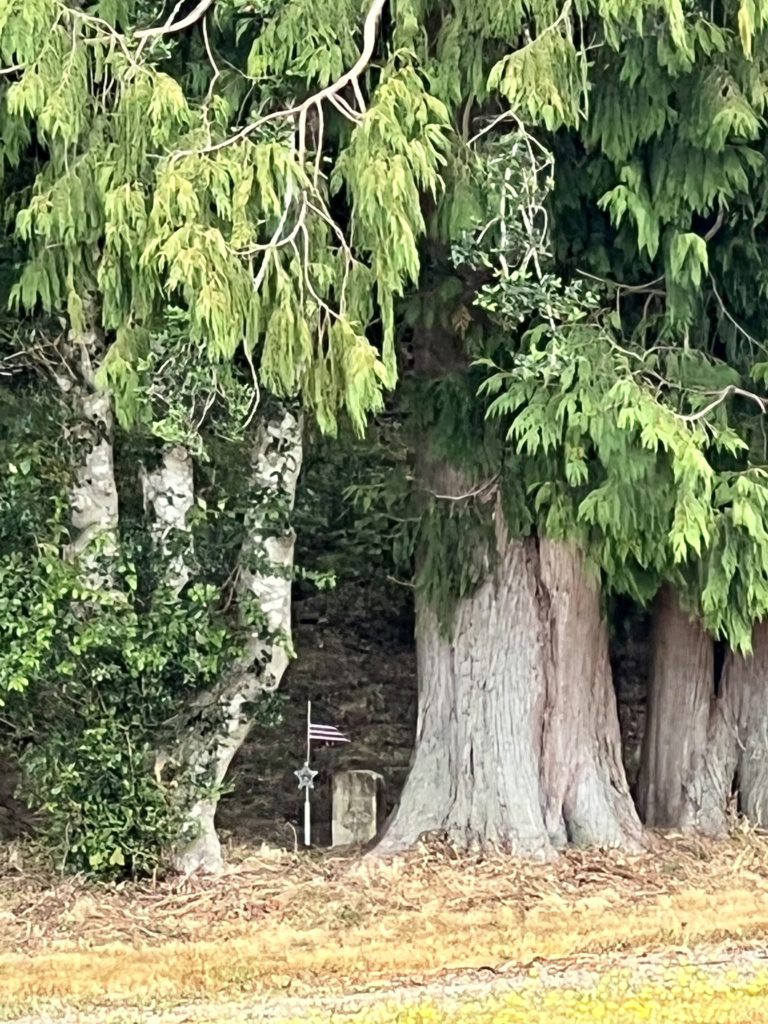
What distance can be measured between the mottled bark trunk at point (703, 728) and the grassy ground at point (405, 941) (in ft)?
1.53

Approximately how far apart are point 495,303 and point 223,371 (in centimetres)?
172

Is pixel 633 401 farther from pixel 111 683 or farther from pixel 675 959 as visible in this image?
pixel 111 683

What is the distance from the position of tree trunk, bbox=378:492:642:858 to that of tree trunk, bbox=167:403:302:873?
1.30 m

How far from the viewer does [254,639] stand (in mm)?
8758

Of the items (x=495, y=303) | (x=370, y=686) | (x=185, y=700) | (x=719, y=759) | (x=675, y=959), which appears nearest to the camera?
(x=675, y=959)

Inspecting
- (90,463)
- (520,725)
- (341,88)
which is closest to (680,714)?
(520,725)

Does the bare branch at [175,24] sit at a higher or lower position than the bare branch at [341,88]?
higher

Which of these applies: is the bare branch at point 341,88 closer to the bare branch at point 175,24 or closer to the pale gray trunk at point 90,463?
the bare branch at point 175,24

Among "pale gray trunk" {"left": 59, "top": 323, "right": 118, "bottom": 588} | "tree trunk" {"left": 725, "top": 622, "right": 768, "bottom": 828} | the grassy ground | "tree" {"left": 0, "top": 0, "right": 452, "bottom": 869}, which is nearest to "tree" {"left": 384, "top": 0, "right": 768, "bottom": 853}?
the grassy ground

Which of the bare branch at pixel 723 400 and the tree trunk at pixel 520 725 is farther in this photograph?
the tree trunk at pixel 520 725

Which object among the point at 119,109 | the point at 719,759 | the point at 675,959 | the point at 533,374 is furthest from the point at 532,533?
the point at 119,109

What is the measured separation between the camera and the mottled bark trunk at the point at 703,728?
9953 millimetres

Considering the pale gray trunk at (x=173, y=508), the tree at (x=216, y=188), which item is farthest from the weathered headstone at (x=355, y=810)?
the tree at (x=216, y=188)

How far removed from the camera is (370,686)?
41.0 ft
